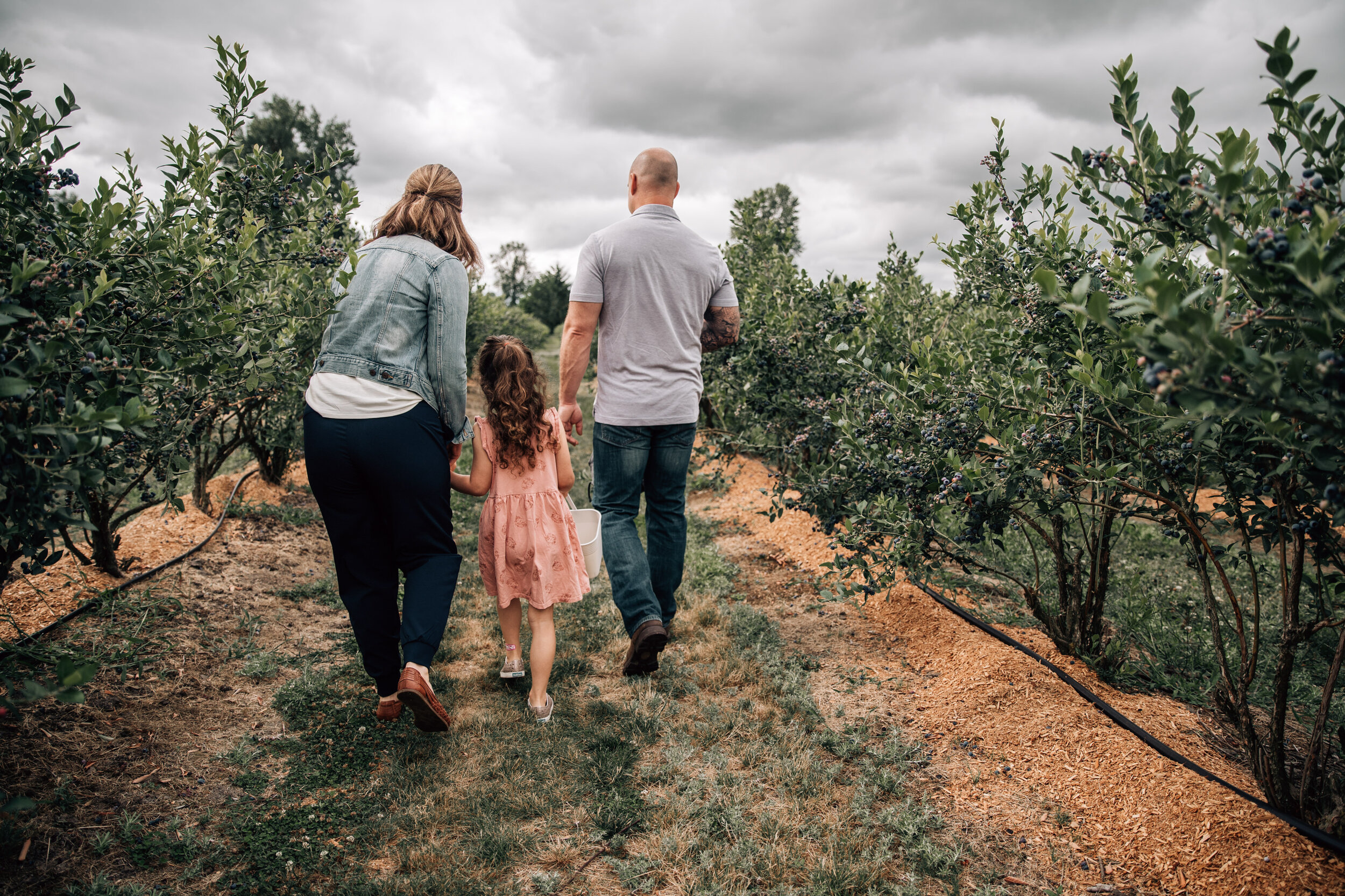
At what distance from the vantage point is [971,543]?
2.62 meters

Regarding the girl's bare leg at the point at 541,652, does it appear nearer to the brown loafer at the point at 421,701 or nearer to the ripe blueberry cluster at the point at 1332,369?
the brown loafer at the point at 421,701

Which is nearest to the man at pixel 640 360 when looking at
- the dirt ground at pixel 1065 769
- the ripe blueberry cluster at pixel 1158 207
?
the dirt ground at pixel 1065 769

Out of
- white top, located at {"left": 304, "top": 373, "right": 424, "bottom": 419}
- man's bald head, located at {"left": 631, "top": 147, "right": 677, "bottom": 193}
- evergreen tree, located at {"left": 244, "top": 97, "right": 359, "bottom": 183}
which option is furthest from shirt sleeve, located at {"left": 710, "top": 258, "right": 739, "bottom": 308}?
evergreen tree, located at {"left": 244, "top": 97, "right": 359, "bottom": 183}

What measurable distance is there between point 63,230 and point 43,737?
62.7 inches

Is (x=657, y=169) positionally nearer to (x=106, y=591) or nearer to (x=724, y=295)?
(x=724, y=295)

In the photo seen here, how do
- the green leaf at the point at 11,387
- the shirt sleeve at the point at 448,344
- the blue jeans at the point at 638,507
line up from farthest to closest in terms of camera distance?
1. the blue jeans at the point at 638,507
2. the shirt sleeve at the point at 448,344
3. the green leaf at the point at 11,387

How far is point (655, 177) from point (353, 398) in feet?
5.29

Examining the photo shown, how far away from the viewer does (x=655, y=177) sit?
10.1ft

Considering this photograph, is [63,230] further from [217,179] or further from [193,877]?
[193,877]

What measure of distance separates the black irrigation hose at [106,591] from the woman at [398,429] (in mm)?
929

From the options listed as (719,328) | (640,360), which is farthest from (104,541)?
(719,328)

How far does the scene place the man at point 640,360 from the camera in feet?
9.75

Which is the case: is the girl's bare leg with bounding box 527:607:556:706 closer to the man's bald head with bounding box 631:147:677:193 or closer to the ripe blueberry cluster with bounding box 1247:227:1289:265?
the man's bald head with bounding box 631:147:677:193

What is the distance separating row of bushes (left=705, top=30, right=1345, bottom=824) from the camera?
126 cm
